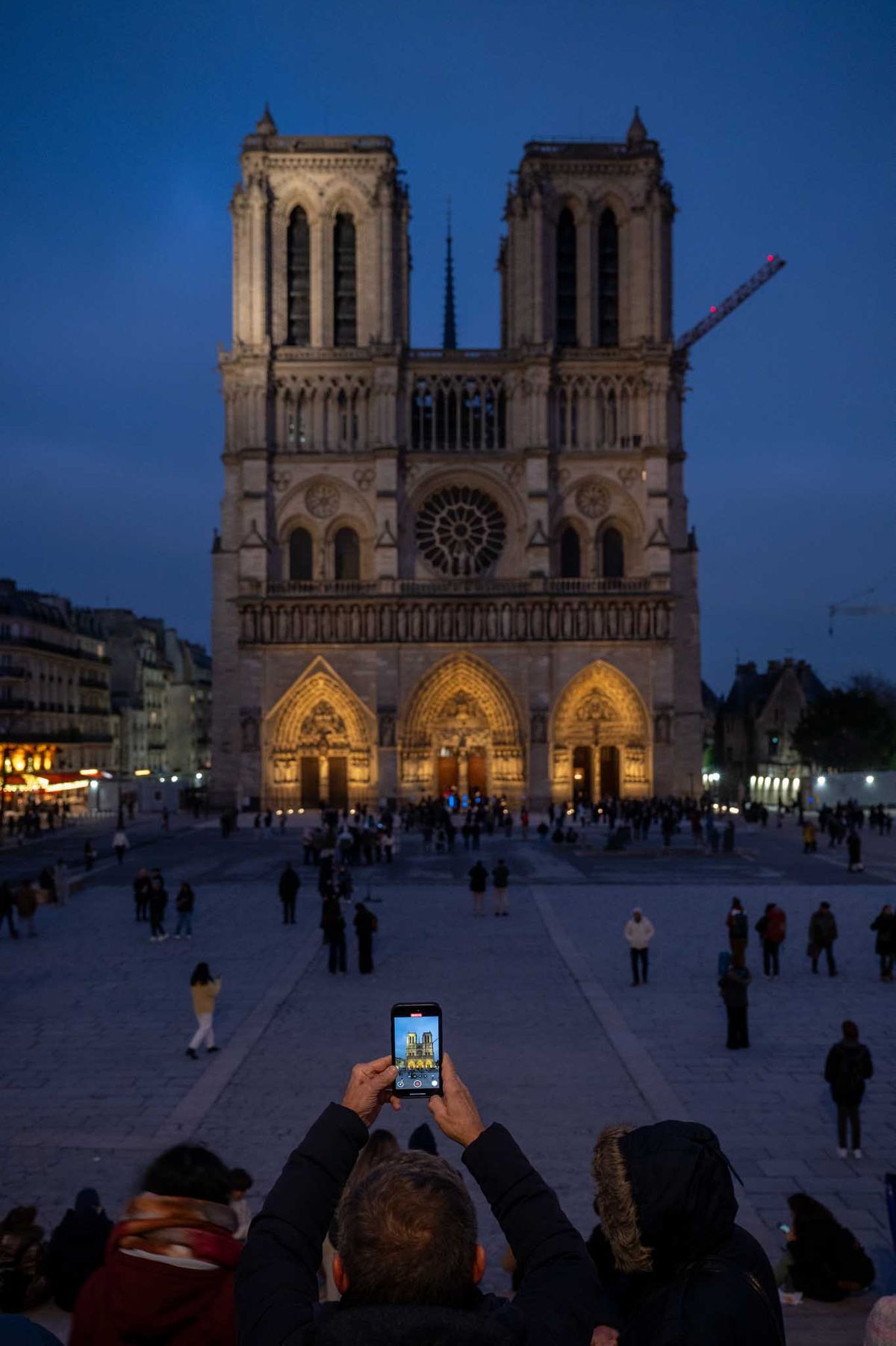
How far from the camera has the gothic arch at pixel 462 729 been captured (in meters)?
44.6

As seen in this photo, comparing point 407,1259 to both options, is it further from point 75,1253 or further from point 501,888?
point 501,888

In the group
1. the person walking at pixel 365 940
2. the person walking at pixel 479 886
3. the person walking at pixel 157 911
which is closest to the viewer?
the person walking at pixel 365 940

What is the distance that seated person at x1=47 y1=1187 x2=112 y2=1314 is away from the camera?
5.63 meters

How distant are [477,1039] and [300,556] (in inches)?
1446

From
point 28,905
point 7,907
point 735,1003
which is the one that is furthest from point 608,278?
point 735,1003

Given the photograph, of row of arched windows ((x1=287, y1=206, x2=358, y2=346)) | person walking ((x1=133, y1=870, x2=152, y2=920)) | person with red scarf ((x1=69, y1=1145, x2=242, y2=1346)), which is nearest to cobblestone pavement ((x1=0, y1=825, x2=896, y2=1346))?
person walking ((x1=133, y1=870, x2=152, y2=920))

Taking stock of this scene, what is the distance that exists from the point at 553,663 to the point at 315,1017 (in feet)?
109

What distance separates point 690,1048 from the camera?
10594 mm

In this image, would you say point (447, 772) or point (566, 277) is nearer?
point (447, 772)

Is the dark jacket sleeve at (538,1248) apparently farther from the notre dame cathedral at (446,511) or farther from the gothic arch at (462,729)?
the gothic arch at (462,729)

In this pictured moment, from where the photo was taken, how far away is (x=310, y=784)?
45.3 metres

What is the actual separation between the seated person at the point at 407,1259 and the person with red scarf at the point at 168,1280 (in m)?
0.33

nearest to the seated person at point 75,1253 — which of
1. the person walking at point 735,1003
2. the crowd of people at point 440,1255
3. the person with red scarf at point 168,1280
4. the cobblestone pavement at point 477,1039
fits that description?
the cobblestone pavement at point 477,1039

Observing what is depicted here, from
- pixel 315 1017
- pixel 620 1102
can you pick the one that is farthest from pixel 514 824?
pixel 620 1102
